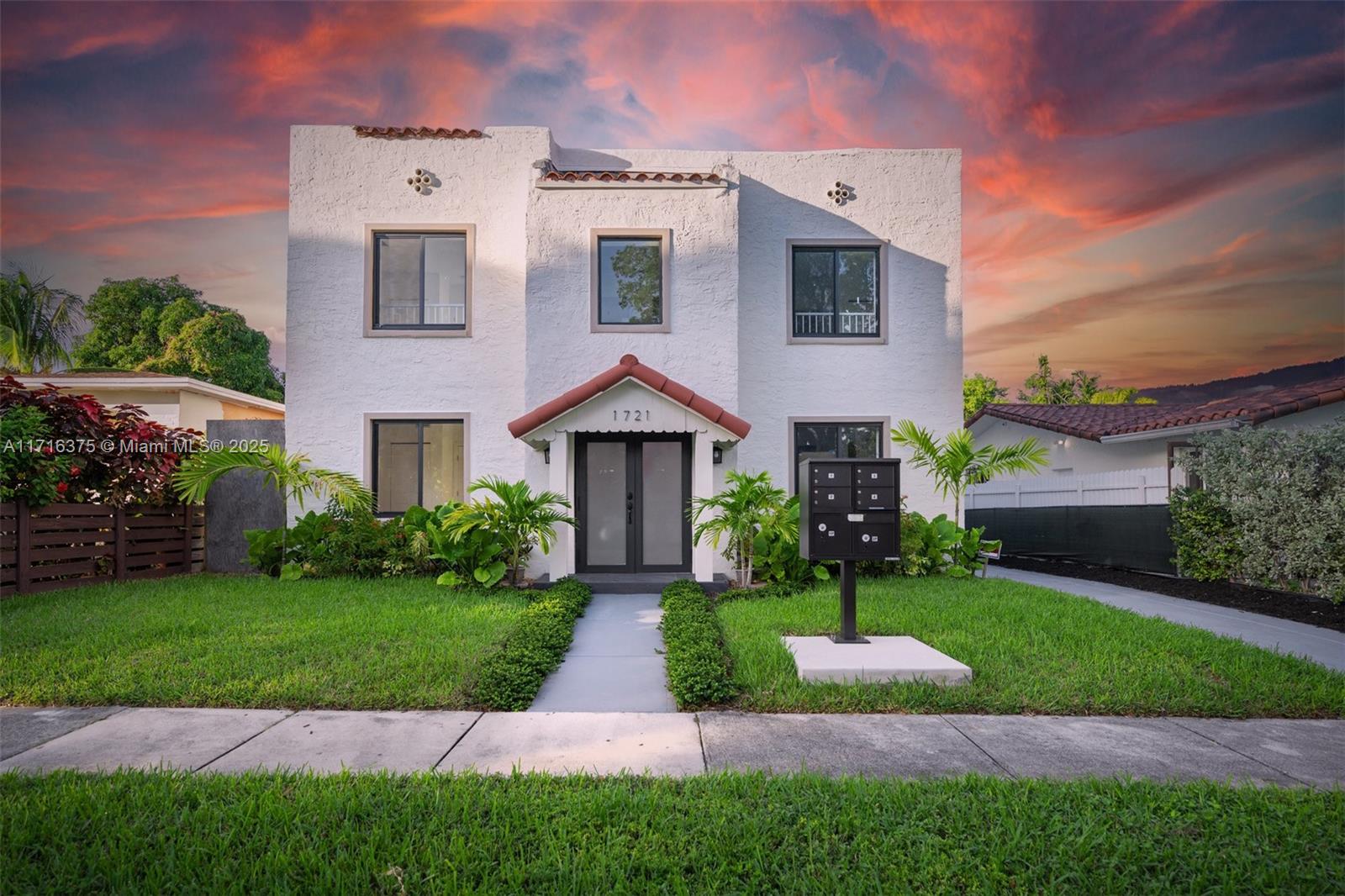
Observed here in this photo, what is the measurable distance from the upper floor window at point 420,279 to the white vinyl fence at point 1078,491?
12.5 m

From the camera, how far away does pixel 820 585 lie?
9.40 m

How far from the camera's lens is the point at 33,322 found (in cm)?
1766

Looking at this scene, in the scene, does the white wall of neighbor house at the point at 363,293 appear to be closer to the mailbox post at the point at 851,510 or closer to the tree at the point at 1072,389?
the mailbox post at the point at 851,510

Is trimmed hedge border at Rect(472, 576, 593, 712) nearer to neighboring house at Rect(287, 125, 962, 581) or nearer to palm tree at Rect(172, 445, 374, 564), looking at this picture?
neighboring house at Rect(287, 125, 962, 581)

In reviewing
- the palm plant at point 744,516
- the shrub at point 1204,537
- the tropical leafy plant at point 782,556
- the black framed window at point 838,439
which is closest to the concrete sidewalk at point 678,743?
the tropical leafy plant at point 782,556

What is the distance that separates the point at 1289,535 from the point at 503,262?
12237 mm

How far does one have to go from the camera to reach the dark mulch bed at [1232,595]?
26.7 feet

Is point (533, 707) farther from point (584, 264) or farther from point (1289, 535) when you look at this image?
point (1289, 535)

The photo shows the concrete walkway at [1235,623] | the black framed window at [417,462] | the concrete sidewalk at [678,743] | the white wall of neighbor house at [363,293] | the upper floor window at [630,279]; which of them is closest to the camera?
the concrete sidewalk at [678,743]

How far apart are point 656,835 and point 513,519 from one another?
22.6 feet

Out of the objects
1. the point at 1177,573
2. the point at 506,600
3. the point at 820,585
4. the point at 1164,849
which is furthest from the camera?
the point at 1177,573

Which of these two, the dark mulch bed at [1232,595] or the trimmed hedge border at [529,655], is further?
the dark mulch bed at [1232,595]

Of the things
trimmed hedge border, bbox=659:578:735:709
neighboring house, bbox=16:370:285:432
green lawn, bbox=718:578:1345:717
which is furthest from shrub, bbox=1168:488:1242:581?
neighboring house, bbox=16:370:285:432

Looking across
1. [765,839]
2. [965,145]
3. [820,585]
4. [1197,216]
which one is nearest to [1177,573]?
[820,585]
